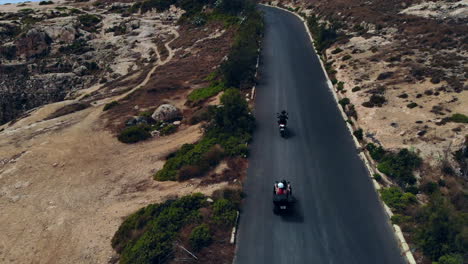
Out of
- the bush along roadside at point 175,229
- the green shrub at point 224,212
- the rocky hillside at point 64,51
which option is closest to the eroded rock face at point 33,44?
the rocky hillside at point 64,51

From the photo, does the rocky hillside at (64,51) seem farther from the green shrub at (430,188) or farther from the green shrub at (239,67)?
the green shrub at (430,188)

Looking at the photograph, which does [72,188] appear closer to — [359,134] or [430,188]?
[359,134]

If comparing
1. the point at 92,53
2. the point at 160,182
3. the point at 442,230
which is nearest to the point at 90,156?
the point at 160,182

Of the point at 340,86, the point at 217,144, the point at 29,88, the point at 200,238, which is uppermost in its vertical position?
the point at 340,86

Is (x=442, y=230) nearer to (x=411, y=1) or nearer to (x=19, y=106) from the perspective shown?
(x=411, y=1)

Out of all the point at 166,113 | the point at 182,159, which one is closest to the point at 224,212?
the point at 182,159

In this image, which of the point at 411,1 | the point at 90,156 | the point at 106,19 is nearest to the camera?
the point at 90,156

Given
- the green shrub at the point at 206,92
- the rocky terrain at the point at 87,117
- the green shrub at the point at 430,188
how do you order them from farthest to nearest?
the green shrub at the point at 206,92
the rocky terrain at the point at 87,117
the green shrub at the point at 430,188
